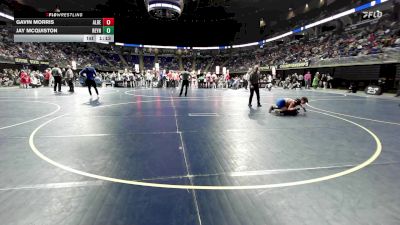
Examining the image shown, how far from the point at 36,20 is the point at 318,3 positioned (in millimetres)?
42899

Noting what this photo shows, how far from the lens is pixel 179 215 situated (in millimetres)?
2072

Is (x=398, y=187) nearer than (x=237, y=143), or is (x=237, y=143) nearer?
(x=398, y=187)

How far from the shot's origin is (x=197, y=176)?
2920 mm

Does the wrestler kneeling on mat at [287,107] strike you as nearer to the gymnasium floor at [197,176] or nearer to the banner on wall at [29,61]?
the gymnasium floor at [197,176]

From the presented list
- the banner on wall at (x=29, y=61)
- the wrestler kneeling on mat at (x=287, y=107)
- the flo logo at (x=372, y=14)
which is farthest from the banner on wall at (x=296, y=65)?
the banner on wall at (x=29, y=61)

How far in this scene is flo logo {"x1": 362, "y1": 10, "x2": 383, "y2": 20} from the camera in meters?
28.6

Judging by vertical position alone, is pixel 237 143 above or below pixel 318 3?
below

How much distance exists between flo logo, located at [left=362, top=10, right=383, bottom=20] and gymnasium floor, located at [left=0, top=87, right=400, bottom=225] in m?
32.2

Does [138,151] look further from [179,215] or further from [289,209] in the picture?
[289,209]

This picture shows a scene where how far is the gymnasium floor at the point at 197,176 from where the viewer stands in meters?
2.10

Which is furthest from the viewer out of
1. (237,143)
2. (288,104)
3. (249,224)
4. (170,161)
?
(288,104)

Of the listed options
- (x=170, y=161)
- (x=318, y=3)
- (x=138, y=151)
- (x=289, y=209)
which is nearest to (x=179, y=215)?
(x=289, y=209)
